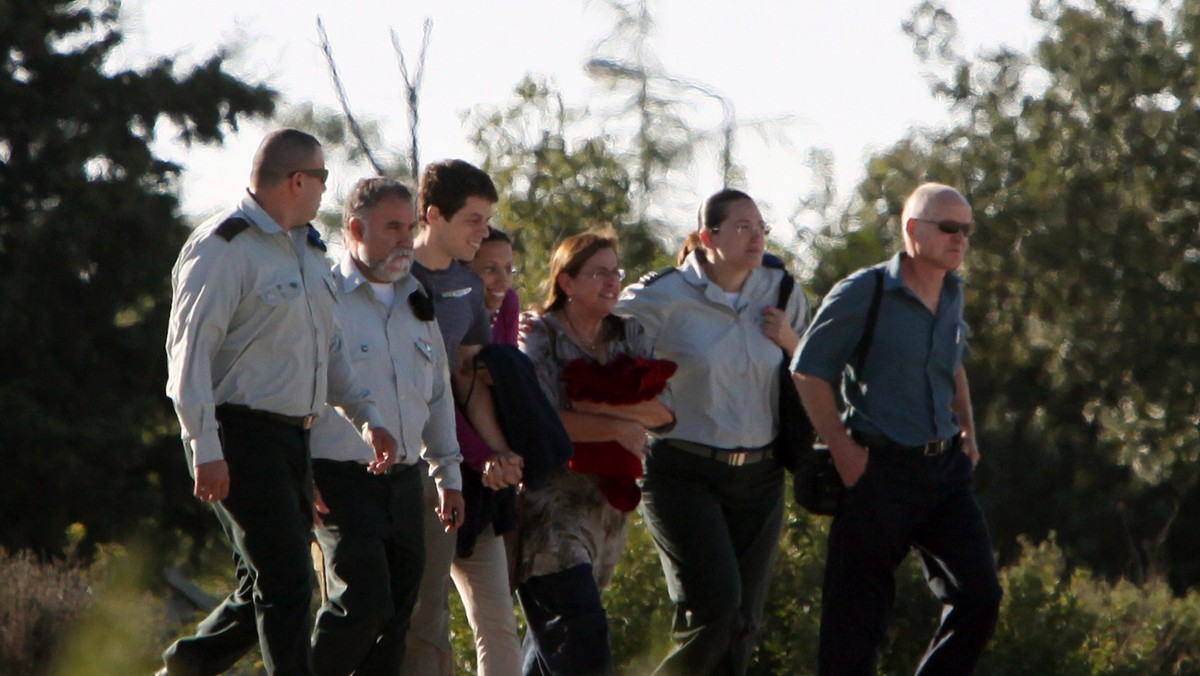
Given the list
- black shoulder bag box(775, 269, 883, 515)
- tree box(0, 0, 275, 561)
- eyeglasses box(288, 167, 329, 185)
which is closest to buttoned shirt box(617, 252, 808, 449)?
black shoulder bag box(775, 269, 883, 515)

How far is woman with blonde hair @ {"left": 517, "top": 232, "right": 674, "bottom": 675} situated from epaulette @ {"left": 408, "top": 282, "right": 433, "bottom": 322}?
58cm

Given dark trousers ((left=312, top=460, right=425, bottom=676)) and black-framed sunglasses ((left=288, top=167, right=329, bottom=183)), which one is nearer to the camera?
black-framed sunglasses ((left=288, top=167, right=329, bottom=183))

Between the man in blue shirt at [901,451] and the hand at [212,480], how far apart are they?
7.33ft

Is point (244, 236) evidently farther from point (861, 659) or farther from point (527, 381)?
point (861, 659)

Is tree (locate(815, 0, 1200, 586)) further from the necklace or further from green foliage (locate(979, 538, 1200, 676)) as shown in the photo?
the necklace

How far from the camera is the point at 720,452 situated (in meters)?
6.56

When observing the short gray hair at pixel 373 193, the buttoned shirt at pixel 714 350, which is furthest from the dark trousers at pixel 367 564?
the buttoned shirt at pixel 714 350

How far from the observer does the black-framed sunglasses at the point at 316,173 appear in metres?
5.10

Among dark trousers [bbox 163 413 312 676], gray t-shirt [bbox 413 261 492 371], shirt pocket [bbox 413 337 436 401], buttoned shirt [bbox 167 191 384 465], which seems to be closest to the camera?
buttoned shirt [bbox 167 191 384 465]

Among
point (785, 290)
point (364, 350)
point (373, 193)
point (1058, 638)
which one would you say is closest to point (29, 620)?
point (364, 350)

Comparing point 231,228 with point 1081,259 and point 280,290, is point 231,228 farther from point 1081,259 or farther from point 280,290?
point 1081,259

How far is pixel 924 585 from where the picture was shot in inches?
455

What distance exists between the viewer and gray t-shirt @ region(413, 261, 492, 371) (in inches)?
239

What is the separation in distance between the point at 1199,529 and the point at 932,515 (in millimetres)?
29204
